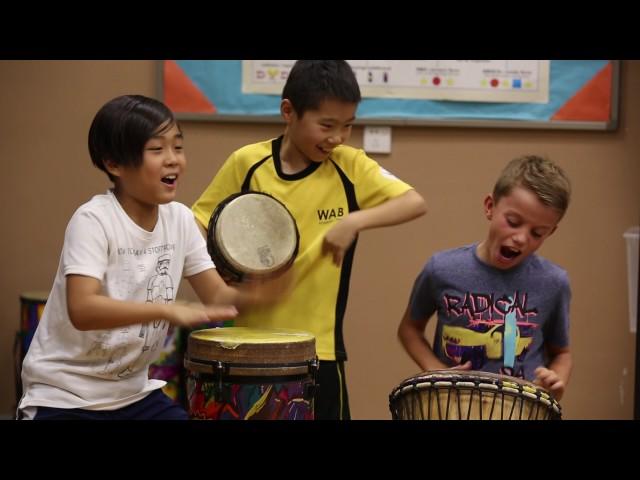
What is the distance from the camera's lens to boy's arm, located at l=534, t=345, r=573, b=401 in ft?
8.21

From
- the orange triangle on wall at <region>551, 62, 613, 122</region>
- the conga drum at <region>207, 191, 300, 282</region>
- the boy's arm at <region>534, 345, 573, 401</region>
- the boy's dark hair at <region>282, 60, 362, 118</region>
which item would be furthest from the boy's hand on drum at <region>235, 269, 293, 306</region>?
the orange triangle on wall at <region>551, 62, 613, 122</region>

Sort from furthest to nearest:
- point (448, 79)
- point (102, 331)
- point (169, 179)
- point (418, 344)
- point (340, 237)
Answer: point (448, 79), point (418, 344), point (340, 237), point (169, 179), point (102, 331)

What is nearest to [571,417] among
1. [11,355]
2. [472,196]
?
[472,196]

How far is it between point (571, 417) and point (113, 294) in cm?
290

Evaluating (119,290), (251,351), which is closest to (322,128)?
(251,351)

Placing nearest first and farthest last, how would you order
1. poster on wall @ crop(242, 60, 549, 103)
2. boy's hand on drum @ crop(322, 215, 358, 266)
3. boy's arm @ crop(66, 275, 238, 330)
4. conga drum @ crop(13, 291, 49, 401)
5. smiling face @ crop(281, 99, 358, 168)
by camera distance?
1. boy's arm @ crop(66, 275, 238, 330)
2. boy's hand on drum @ crop(322, 215, 358, 266)
3. smiling face @ crop(281, 99, 358, 168)
4. conga drum @ crop(13, 291, 49, 401)
5. poster on wall @ crop(242, 60, 549, 103)

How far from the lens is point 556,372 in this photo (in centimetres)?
277

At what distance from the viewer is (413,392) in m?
2.36

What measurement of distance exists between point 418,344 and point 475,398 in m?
0.55

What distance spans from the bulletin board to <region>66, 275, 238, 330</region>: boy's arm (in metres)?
2.23

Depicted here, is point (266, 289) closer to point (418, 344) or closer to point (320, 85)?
point (418, 344)

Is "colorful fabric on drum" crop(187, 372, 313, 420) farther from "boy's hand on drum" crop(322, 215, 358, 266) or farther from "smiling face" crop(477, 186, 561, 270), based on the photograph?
"smiling face" crop(477, 186, 561, 270)

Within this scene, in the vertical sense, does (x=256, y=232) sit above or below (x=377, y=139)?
below

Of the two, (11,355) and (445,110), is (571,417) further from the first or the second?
(11,355)
